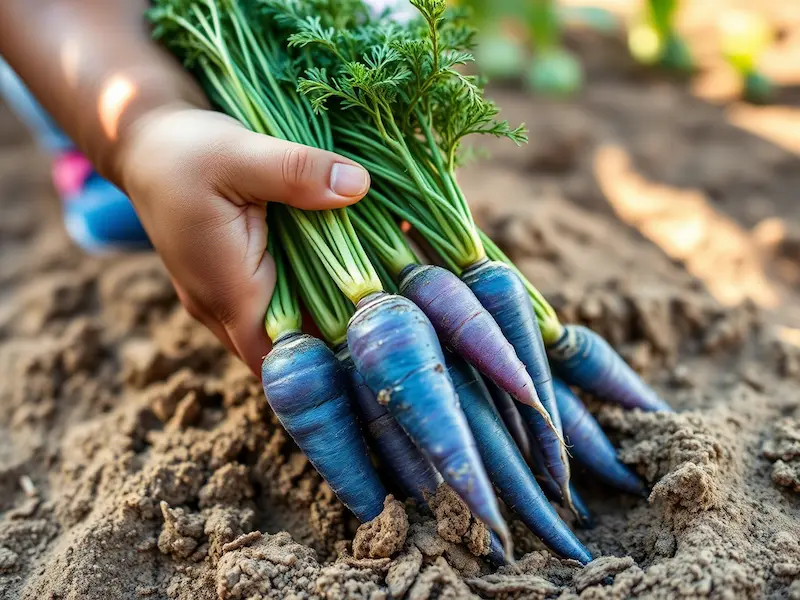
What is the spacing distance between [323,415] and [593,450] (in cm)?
67

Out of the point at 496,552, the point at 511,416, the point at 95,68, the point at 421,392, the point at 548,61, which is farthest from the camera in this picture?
the point at 548,61

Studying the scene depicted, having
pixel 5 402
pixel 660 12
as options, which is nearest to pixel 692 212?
pixel 660 12

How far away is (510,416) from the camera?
1.60m

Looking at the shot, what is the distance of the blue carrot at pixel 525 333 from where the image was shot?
4.91ft

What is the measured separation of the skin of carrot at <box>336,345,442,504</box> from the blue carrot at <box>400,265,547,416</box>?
211 millimetres

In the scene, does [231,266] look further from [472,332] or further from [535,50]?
[535,50]

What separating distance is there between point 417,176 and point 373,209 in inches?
5.5

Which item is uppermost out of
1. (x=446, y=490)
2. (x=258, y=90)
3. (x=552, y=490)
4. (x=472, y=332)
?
(x=258, y=90)

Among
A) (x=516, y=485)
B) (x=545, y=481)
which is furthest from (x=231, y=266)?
(x=545, y=481)

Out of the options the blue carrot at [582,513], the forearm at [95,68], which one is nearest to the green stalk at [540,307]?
the blue carrot at [582,513]

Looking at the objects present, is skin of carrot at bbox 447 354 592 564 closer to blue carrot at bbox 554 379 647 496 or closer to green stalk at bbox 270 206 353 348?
blue carrot at bbox 554 379 647 496

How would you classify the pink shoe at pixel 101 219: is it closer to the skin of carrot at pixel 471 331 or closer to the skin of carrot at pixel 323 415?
the skin of carrot at pixel 323 415

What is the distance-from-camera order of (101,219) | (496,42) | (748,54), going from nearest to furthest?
1. (101,219)
2. (748,54)
3. (496,42)

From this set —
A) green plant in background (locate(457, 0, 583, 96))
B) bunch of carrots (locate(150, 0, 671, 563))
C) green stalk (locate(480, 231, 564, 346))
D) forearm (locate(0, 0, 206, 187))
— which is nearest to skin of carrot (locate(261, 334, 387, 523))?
bunch of carrots (locate(150, 0, 671, 563))
